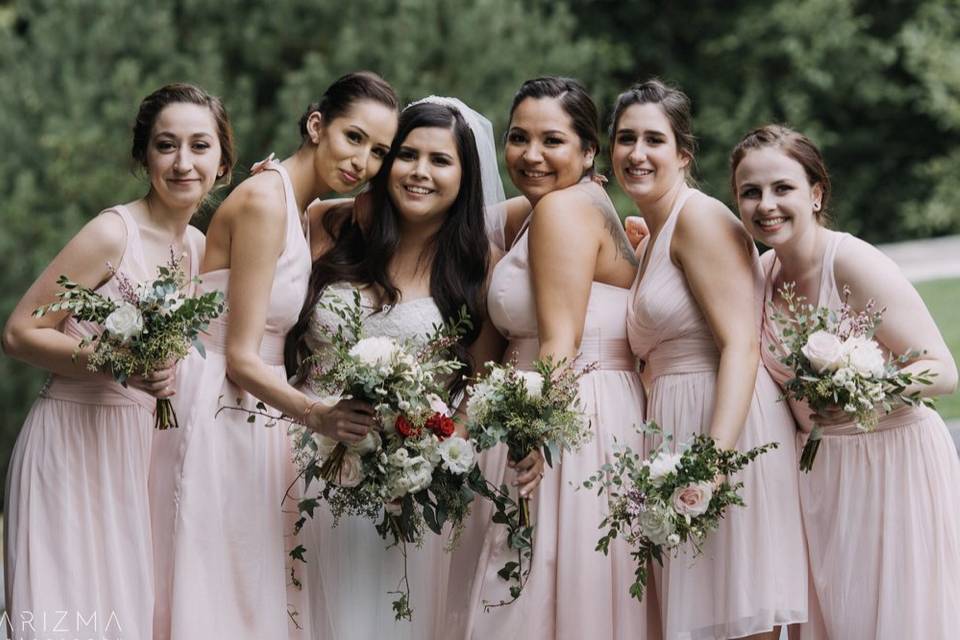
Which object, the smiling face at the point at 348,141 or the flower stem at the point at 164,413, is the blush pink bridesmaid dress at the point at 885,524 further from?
the flower stem at the point at 164,413

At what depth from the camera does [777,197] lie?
553cm

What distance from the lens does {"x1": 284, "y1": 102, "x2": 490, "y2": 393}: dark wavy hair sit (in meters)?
6.20

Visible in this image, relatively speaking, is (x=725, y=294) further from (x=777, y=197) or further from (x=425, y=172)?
(x=425, y=172)

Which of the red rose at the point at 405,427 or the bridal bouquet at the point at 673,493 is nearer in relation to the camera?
Answer: the bridal bouquet at the point at 673,493

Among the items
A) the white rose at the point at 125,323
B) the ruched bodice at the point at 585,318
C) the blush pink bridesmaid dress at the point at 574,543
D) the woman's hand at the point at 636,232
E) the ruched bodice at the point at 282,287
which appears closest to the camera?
the white rose at the point at 125,323

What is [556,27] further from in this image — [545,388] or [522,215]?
[545,388]

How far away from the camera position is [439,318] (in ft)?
20.3

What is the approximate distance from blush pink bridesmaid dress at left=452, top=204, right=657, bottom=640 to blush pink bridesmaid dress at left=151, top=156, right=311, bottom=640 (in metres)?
0.84

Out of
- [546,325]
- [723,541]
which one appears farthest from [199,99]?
[723,541]

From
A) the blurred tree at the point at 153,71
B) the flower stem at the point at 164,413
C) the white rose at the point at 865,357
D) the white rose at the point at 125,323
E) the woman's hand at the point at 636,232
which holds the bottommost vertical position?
the flower stem at the point at 164,413

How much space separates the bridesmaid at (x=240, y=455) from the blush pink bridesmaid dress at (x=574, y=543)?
0.85 m

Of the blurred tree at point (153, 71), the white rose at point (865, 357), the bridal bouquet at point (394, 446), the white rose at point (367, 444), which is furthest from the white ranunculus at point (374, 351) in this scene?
the blurred tree at point (153, 71)

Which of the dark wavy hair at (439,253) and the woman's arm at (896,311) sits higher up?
the dark wavy hair at (439,253)

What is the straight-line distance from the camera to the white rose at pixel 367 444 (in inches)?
209
